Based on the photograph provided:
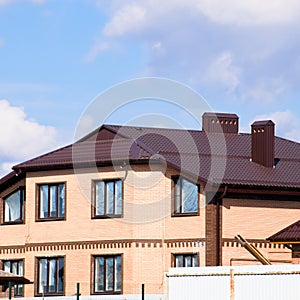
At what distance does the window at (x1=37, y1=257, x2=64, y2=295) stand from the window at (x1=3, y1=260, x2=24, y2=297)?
38.9 inches

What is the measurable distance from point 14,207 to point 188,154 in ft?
24.7

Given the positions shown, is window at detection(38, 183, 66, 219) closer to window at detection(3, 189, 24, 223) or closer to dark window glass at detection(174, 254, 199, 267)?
window at detection(3, 189, 24, 223)

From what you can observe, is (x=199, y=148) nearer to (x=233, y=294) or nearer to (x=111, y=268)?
(x=111, y=268)

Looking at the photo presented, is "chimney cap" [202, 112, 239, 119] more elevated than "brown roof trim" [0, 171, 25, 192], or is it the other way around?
"chimney cap" [202, 112, 239, 119]

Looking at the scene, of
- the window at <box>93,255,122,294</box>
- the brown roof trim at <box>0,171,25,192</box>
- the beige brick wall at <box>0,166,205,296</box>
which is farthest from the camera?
the brown roof trim at <box>0,171,25,192</box>

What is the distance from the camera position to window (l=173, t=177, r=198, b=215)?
40.6 m

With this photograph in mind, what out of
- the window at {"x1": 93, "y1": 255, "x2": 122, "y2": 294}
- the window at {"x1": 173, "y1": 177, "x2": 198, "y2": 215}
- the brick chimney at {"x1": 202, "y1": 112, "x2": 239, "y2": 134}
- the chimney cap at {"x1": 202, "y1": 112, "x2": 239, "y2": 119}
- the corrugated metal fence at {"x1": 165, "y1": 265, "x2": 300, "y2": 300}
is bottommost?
the corrugated metal fence at {"x1": 165, "y1": 265, "x2": 300, "y2": 300}

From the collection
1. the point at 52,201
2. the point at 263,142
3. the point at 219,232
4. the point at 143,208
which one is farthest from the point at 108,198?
the point at 263,142

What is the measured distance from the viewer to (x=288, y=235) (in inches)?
1518

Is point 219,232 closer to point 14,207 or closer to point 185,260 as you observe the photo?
point 185,260

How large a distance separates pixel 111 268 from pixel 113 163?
3.77 m

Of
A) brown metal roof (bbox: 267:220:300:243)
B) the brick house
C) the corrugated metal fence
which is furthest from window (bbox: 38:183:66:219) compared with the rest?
the corrugated metal fence

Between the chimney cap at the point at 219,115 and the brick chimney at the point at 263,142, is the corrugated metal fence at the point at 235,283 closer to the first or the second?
the brick chimney at the point at 263,142

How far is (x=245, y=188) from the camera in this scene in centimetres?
4059
